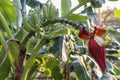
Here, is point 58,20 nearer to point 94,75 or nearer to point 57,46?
point 57,46

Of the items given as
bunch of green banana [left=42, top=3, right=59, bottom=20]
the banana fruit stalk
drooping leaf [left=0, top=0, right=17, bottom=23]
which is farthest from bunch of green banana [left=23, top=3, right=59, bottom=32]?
drooping leaf [left=0, top=0, right=17, bottom=23]

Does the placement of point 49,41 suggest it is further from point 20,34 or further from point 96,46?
point 96,46

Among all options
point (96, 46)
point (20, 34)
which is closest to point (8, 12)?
point (20, 34)

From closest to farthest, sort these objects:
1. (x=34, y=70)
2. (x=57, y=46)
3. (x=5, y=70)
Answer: (x=57, y=46)
(x=5, y=70)
(x=34, y=70)

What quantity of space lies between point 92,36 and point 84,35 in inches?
0.8

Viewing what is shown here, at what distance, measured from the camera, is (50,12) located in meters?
0.75

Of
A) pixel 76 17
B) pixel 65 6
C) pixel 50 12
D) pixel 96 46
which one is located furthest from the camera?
pixel 65 6

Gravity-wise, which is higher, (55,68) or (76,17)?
(76,17)

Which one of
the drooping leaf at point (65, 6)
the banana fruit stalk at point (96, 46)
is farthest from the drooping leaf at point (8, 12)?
the banana fruit stalk at point (96, 46)

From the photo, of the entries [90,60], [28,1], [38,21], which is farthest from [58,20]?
[28,1]

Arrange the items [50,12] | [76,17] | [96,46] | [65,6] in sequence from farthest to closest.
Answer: [65,6], [76,17], [50,12], [96,46]

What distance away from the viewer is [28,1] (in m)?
1.12

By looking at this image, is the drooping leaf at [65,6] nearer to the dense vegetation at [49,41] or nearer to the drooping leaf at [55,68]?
the dense vegetation at [49,41]

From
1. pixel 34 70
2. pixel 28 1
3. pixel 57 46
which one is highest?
pixel 28 1
